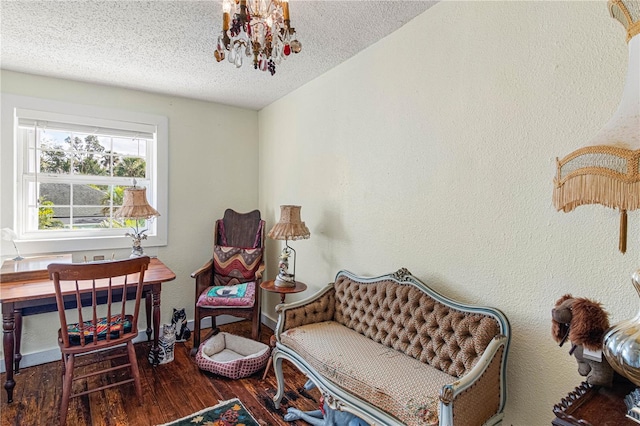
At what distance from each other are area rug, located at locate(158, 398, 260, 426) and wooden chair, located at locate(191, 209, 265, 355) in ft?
2.67

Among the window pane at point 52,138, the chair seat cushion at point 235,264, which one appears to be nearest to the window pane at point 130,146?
the window pane at point 52,138

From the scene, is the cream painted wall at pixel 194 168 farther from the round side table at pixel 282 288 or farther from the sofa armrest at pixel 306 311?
the sofa armrest at pixel 306 311

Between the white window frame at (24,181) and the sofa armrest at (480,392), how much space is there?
9.79 ft

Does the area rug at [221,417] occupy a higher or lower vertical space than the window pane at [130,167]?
lower

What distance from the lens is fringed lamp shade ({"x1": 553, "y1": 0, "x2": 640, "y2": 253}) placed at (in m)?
0.78

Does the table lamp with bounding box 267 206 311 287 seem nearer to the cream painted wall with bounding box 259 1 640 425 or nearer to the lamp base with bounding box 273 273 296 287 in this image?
the lamp base with bounding box 273 273 296 287

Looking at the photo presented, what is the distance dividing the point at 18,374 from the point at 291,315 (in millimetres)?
2310

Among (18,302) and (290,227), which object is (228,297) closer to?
(290,227)

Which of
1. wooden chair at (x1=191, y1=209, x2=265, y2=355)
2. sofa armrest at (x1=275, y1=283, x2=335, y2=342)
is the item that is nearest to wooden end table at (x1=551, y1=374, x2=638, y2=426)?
sofa armrest at (x1=275, y1=283, x2=335, y2=342)

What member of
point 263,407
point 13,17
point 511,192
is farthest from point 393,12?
point 263,407

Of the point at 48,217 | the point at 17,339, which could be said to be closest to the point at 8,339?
the point at 17,339

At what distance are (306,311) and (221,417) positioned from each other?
83 cm

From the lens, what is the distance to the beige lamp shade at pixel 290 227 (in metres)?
2.61

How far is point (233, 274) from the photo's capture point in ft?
10.7
